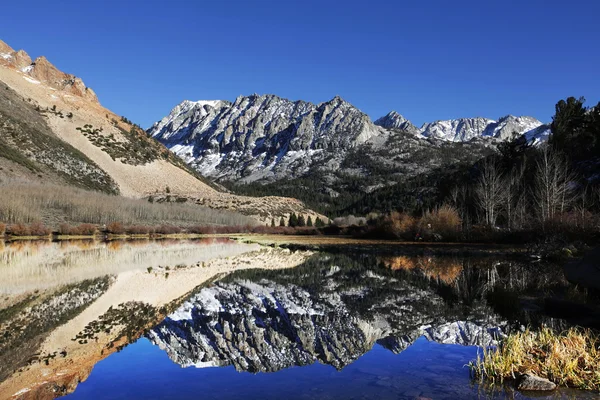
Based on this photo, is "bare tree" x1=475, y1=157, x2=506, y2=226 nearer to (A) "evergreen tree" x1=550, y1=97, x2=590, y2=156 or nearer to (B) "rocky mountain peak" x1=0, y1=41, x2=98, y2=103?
(A) "evergreen tree" x1=550, y1=97, x2=590, y2=156

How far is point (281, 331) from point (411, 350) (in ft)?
10.7

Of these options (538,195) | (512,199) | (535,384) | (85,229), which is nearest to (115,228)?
(85,229)

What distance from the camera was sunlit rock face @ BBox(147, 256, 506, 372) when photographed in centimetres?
977

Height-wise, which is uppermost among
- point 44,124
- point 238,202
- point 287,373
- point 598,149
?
point 44,124

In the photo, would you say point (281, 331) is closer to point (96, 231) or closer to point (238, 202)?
point (96, 231)

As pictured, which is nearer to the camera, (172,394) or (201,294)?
(172,394)

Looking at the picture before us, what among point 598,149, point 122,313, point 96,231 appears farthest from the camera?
point 598,149

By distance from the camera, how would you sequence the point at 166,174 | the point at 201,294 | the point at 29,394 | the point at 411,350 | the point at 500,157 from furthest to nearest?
the point at 166,174 → the point at 500,157 → the point at 201,294 → the point at 411,350 → the point at 29,394

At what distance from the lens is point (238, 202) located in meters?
98.1

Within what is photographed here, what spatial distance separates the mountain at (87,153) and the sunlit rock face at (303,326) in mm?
64584

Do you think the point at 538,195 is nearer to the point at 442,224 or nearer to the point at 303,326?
the point at 442,224

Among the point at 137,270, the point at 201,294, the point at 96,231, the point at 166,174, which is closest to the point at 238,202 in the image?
the point at 166,174

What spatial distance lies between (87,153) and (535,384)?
104 metres

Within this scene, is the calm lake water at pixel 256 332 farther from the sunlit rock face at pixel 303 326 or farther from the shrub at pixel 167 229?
the shrub at pixel 167 229
